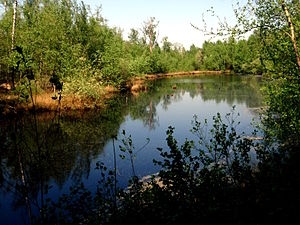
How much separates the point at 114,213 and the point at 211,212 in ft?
7.29

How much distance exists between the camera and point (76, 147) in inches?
563

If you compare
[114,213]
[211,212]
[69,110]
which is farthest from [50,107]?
[211,212]

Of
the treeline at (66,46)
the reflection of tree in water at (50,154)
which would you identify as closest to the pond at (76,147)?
the reflection of tree in water at (50,154)

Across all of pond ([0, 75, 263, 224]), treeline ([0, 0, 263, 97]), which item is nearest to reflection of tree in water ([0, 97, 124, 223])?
pond ([0, 75, 263, 224])

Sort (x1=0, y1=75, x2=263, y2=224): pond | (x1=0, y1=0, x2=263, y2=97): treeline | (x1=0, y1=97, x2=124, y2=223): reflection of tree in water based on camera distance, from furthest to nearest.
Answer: (x1=0, y1=0, x2=263, y2=97): treeline, (x1=0, y1=97, x2=124, y2=223): reflection of tree in water, (x1=0, y1=75, x2=263, y2=224): pond

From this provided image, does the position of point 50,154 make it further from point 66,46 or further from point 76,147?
point 66,46

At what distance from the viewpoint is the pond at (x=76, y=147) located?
8.68 meters

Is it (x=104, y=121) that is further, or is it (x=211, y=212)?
(x=104, y=121)

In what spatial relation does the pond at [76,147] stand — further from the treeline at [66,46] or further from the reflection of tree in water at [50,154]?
the treeline at [66,46]

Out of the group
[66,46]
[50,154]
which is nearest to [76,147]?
[50,154]

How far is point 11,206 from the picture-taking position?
8750 millimetres

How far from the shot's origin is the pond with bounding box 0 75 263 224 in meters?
8.68

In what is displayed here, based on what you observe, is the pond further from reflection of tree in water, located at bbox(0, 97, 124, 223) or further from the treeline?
the treeline

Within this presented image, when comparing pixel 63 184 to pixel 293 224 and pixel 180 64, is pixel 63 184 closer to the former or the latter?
pixel 293 224
